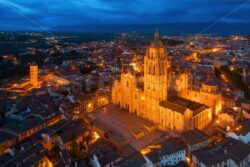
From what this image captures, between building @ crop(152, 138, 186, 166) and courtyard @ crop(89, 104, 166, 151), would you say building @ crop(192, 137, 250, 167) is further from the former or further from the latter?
courtyard @ crop(89, 104, 166, 151)

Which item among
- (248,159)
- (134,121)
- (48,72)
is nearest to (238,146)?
(248,159)

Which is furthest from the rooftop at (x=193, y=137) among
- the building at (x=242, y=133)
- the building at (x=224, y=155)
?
the building at (x=242, y=133)

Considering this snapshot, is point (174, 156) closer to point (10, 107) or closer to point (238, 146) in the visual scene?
point (238, 146)

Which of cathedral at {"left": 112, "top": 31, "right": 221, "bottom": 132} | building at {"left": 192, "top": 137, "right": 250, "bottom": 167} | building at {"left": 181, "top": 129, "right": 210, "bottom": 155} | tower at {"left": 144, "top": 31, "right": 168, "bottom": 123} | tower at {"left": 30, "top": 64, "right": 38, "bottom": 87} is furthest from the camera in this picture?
tower at {"left": 30, "top": 64, "right": 38, "bottom": 87}

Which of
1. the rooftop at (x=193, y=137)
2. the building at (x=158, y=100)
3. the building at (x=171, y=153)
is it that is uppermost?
the building at (x=158, y=100)

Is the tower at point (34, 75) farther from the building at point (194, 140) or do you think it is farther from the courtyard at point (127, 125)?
the building at point (194, 140)

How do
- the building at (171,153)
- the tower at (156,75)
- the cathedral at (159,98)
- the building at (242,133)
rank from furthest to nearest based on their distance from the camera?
the tower at (156,75) → the cathedral at (159,98) → the building at (242,133) → the building at (171,153)

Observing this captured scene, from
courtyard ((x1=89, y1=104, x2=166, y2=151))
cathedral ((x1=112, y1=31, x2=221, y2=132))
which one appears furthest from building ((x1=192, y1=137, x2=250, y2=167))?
courtyard ((x1=89, y1=104, x2=166, y2=151))

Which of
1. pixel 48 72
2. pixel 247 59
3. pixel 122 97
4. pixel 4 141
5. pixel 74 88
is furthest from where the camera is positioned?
pixel 247 59
